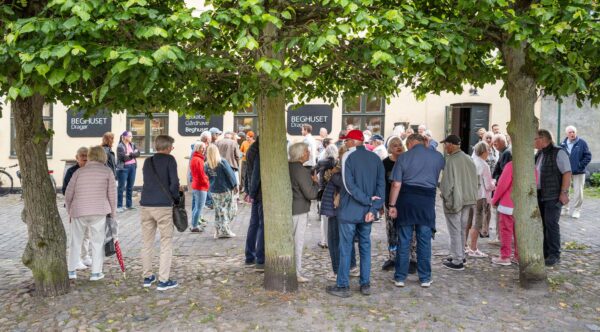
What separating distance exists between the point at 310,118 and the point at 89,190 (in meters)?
11.3

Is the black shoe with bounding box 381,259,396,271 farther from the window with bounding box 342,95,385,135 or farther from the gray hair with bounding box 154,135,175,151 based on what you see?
the window with bounding box 342,95,385,135

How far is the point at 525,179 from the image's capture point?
275 inches

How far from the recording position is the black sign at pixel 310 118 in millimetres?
18016

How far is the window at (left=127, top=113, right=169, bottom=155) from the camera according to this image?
720 inches

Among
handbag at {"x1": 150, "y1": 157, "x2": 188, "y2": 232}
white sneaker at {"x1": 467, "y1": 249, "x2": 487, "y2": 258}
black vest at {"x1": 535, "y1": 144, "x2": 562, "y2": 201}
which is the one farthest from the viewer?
white sneaker at {"x1": 467, "y1": 249, "x2": 487, "y2": 258}

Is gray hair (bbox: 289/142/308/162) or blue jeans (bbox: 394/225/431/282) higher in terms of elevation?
gray hair (bbox: 289/142/308/162)

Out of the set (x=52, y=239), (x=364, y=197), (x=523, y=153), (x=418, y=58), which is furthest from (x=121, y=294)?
(x=523, y=153)

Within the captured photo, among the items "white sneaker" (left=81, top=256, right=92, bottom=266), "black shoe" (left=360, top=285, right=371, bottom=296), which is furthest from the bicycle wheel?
"black shoe" (left=360, top=285, right=371, bottom=296)

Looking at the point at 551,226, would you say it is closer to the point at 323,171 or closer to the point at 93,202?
the point at 323,171

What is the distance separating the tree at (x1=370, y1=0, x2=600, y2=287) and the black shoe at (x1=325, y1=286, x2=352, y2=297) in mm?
2084

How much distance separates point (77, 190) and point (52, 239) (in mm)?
715

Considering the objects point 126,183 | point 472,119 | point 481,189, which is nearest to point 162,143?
point 481,189

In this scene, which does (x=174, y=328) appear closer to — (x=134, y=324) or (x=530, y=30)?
(x=134, y=324)

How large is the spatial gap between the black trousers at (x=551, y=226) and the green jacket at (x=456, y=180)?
1.11 meters
